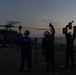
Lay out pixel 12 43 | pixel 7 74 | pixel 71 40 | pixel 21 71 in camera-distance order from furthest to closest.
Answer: pixel 12 43, pixel 71 40, pixel 21 71, pixel 7 74

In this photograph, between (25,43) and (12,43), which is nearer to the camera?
(25,43)

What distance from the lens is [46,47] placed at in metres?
16.9

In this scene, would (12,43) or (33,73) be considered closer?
(33,73)

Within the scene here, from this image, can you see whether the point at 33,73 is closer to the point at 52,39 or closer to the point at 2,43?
the point at 52,39

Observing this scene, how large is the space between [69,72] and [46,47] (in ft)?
4.88

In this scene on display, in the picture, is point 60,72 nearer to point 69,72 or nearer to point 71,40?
point 69,72

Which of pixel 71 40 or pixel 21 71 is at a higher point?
pixel 71 40

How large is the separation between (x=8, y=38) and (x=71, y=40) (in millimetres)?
41912

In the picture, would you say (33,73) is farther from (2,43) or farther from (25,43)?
(2,43)

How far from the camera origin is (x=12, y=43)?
190 ft

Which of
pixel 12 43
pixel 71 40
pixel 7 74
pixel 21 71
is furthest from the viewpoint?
pixel 12 43

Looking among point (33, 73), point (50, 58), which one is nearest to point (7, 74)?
point (33, 73)

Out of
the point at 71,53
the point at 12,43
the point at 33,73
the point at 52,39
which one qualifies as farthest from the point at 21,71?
the point at 12,43

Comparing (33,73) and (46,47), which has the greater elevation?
(46,47)
